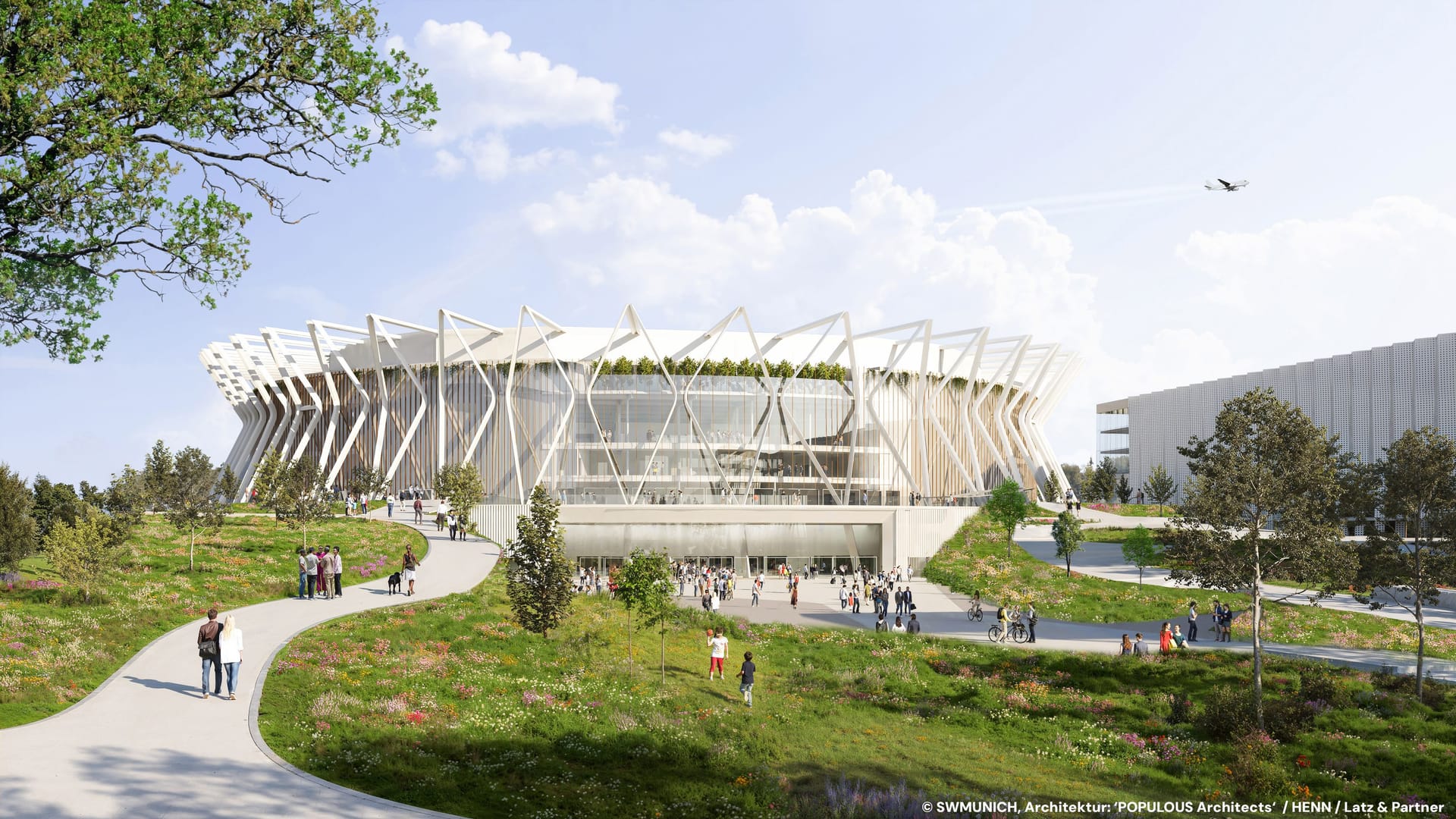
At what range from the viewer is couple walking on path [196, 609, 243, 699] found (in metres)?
15.6

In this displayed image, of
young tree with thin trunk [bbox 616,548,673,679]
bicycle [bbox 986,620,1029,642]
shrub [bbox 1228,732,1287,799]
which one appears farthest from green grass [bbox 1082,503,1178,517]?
young tree with thin trunk [bbox 616,548,673,679]

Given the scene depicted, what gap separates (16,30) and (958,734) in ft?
62.6

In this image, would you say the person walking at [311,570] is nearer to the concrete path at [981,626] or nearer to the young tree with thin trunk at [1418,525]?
the concrete path at [981,626]

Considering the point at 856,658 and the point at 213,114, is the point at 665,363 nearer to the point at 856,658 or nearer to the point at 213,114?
the point at 856,658

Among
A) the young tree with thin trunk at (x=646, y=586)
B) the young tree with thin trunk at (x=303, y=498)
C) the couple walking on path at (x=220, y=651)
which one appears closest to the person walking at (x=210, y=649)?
the couple walking on path at (x=220, y=651)

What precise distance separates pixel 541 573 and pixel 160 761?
10882 millimetres

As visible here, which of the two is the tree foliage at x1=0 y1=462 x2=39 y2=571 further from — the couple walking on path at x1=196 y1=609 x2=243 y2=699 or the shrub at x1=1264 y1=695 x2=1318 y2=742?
the shrub at x1=1264 y1=695 x2=1318 y2=742

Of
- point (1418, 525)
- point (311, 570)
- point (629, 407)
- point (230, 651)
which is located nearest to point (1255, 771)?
point (1418, 525)

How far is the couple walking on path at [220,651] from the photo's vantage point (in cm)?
1555

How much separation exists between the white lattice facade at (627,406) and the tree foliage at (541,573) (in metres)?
33.4

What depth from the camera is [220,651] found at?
51.1ft

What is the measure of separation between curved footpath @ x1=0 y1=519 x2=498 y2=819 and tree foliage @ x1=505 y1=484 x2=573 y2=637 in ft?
19.9

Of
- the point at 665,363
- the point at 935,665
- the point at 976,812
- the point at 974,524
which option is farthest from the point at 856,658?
the point at 665,363

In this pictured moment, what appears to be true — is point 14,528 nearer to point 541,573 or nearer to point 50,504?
point 541,573
